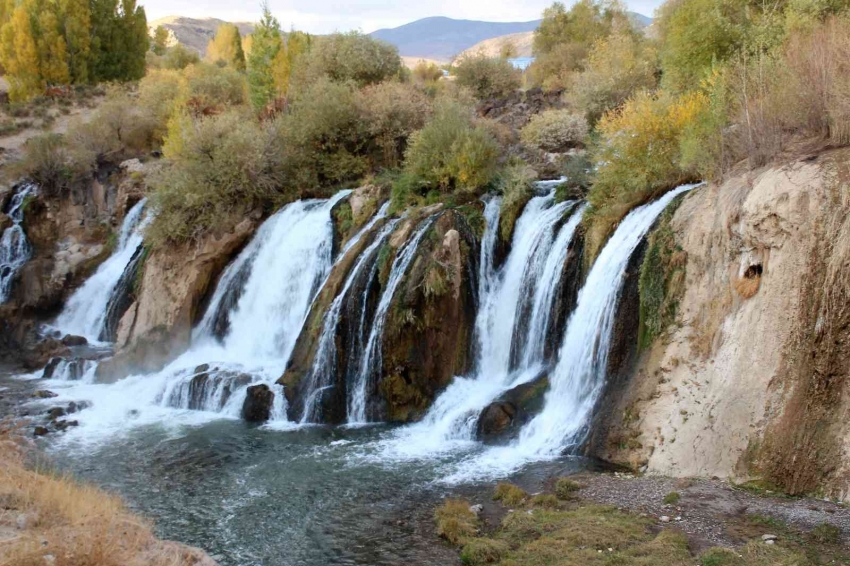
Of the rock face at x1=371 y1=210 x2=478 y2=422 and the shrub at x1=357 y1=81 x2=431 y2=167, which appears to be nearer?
the rock face at x1=371 y1=210 x2=478 y2=422

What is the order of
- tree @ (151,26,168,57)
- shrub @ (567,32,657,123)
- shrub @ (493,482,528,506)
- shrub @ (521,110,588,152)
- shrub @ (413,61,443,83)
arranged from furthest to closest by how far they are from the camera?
1. tree @ (151,26,168,57)
2. shrub @ (413,61,443,83)
3. shrub @ (567,32,657,123)
4. shrub @ (521,110,588,152)
5. shrub @ (493,482,528,506)

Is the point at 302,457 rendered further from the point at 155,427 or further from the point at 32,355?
the point at 32,355

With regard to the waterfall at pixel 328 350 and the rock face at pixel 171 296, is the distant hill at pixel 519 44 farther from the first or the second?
the waterfall at pixel 328 350

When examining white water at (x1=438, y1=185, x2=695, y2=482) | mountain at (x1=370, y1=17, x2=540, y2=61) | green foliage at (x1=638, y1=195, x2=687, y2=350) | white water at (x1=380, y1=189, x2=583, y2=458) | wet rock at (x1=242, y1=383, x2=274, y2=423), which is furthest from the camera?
mountain at (x1=370, y1=17, x2=540, y2=61)

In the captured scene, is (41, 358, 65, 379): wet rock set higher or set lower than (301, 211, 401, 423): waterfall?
lower

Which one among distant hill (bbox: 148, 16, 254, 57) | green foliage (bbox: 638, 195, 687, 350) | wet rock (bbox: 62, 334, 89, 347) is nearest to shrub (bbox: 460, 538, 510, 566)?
green foliage (bbox: 638, 195, 687, 350)

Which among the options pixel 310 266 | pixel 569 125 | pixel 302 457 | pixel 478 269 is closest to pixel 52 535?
pixel 302 457

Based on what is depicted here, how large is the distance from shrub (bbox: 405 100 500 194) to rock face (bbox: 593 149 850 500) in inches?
264

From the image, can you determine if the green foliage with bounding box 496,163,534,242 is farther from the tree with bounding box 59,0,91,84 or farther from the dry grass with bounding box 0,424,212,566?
the tree with bounding box 59,0,91,84

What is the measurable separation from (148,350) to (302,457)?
821 centimetres

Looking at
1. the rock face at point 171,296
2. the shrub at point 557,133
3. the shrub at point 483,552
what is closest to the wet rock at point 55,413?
the rock face at point 171,296

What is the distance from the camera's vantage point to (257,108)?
2869 centimetres

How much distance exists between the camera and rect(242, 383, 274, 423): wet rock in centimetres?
1573

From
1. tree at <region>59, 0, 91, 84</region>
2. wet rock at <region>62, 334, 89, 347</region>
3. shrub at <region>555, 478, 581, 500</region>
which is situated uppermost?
tree at <region>59, 0, 91, 84</region>
